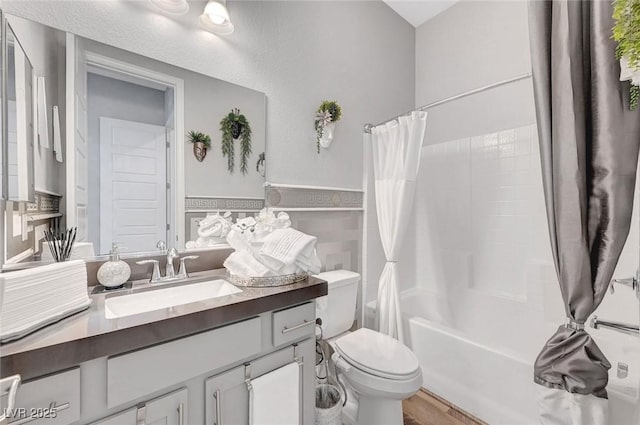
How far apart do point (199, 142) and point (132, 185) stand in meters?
0.37

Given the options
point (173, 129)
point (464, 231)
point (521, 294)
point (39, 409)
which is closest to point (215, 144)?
point (173, 129)

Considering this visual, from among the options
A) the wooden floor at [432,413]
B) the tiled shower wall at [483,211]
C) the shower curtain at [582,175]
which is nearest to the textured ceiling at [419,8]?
the tiled shower wall at [483,211]

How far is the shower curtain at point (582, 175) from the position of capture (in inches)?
38.5

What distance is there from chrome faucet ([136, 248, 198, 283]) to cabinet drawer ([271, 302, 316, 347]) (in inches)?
19.1

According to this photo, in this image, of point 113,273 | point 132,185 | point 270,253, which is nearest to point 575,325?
point 270,253

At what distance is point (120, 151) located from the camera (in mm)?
1195

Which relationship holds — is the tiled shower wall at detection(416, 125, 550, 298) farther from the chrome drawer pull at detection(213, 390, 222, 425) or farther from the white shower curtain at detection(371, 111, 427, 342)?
the chrome drawer pull at detection(213, 390, 222, 425)

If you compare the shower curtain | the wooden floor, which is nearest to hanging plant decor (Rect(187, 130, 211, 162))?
the shower curtain

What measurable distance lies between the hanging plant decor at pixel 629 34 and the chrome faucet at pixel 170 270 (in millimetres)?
1717

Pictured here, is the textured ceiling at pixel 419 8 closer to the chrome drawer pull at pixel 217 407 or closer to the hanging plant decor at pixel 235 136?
the hanging plant decor at pixel 235 136

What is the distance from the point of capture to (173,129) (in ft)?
4.37

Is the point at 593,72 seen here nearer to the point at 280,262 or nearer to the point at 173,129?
the point at 280,262

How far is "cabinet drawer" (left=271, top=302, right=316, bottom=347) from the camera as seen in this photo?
1.03 metres

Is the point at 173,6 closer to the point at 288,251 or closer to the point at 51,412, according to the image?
the point at 288,251
